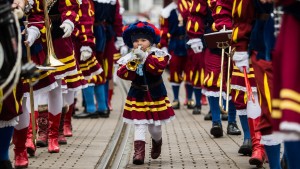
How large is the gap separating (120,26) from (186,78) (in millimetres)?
1857

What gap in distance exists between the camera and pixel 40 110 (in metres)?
10.4

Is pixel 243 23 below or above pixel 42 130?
above

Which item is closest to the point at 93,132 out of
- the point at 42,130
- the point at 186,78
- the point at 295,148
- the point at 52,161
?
the point at 42,130

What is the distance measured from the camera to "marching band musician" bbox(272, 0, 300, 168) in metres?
5.20

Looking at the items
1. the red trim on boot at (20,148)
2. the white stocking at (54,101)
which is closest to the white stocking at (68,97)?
the white stocking at (54,101)

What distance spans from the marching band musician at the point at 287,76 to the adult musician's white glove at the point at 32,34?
12.3 ft

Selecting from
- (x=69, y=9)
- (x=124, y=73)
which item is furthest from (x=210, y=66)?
(x=124, y=73)

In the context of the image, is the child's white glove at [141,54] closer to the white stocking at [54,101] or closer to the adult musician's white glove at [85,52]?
the white stocking at [54,101]

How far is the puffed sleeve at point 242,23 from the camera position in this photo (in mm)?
7637

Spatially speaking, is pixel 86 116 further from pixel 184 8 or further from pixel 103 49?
pixel 184 8

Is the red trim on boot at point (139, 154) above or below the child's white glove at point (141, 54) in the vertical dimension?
below

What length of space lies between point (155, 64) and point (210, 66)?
2.64 meters

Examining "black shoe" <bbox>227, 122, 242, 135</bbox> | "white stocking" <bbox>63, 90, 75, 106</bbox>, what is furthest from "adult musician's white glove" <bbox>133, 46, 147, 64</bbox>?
"black shoe" <bbox>227, 122, 242, 135</bbox>

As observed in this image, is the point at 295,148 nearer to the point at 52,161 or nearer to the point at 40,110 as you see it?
the point at 52,161
